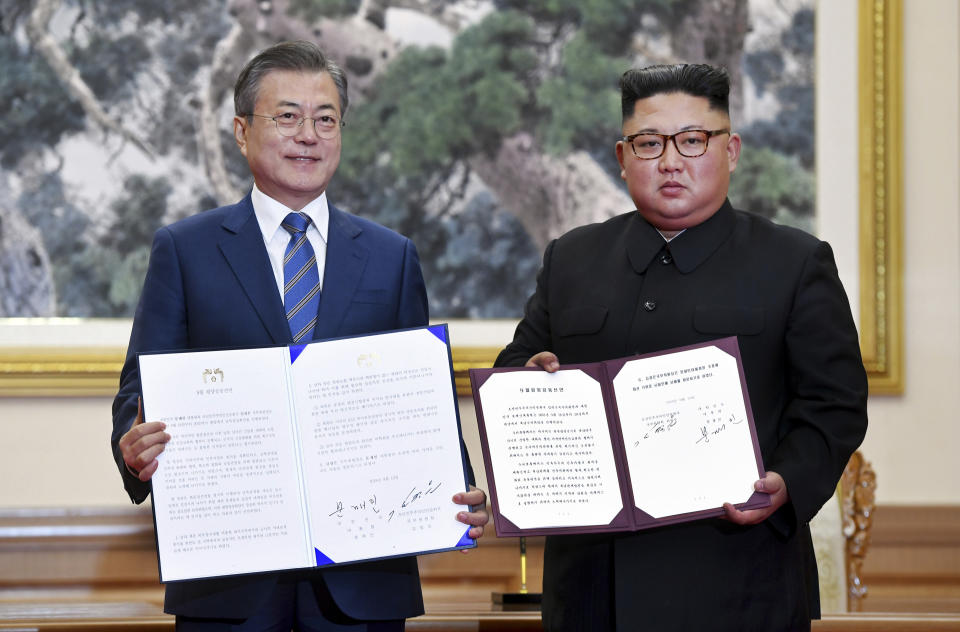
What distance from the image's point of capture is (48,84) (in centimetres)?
337

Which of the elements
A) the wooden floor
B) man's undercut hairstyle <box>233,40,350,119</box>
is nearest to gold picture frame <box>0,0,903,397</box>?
the wooden floor

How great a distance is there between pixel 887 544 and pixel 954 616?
0.87 metres

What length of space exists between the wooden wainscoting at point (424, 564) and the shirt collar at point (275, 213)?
1308 mm

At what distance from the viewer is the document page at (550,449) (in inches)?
72.1

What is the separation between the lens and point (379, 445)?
189 centimetres

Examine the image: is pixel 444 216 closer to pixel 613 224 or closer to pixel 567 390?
pixel 613 224

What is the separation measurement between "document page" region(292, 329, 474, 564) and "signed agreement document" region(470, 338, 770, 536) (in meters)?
0.09

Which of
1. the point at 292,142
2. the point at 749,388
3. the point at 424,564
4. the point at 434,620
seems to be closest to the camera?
the point at 749,388

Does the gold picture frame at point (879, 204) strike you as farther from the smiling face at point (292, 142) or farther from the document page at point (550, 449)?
the document page at point (550, 449)

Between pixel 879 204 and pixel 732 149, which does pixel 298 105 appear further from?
pixel 879 204

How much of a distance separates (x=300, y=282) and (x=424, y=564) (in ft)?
5.52

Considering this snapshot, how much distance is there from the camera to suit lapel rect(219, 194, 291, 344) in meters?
1.96

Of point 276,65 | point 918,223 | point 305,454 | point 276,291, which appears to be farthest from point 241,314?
point 918,223

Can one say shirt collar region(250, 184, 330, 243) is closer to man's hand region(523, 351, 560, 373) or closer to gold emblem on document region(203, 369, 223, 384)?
gold emblem on document region(203, 369, 223, 384)
